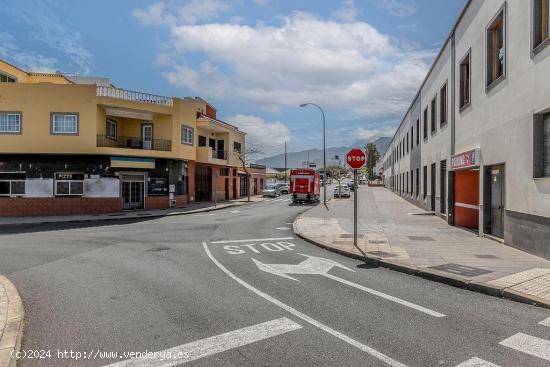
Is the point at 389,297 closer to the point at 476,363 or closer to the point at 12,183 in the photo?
the point at 476,363

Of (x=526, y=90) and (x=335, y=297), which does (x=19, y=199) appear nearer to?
(x=335, y=297)

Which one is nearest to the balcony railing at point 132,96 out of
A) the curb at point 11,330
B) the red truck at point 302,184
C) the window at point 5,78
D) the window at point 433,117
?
the window at point 5,78

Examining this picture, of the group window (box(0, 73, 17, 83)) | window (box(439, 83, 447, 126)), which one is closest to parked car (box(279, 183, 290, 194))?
window (box(0, 73, 17, 83))

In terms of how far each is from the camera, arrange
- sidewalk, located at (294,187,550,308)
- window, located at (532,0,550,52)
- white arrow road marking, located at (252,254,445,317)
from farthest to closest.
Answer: window, located at (532,0,550,52)
white arrow road marking, located at (252,254,445,317)
sidewalk, located at (294,187,550,308)

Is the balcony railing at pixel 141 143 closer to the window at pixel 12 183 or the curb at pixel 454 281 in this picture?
the window at pixel 12 183

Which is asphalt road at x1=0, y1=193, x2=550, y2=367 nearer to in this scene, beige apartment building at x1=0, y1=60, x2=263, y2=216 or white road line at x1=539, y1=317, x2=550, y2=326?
white road line at x1=539, y1=317, x2=550, y2=326

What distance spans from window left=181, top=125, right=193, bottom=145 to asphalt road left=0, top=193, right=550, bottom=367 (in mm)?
22625

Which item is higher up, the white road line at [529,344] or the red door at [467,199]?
the red door at [467,199]

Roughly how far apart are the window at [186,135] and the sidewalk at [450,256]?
18563 millimetres

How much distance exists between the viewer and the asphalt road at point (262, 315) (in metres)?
4.42

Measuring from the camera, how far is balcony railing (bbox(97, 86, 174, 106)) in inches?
1093

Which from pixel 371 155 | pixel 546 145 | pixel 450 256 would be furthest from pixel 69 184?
pixel 371 155

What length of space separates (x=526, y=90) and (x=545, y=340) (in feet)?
25.3

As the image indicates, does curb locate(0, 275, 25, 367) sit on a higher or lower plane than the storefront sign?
lower
